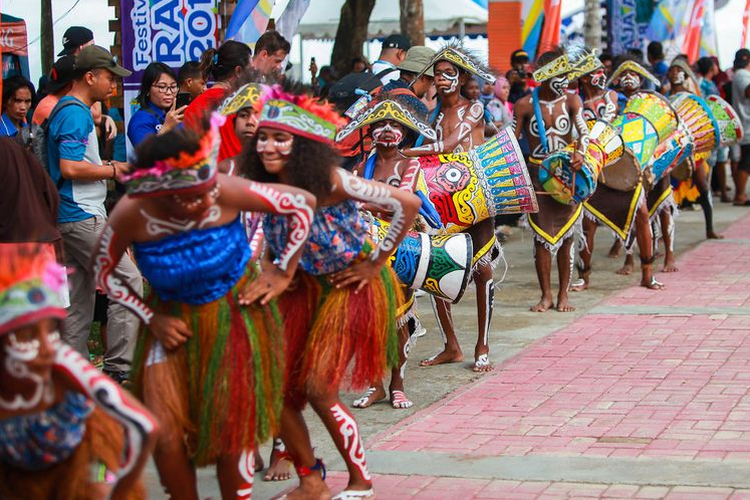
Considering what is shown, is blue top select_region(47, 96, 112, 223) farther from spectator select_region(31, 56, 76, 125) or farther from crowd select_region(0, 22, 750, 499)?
spectator select_region(31, 56, 76, 125)

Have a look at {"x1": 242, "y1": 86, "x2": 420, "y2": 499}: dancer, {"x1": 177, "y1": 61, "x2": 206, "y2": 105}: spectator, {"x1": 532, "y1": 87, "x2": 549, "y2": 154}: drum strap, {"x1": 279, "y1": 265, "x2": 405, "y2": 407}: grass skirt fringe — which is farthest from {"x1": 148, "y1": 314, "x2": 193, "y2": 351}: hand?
{"x1": 532, "y1": 87, "x2": 549, "y2": 154}: drum strap

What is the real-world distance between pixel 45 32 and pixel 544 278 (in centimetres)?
463

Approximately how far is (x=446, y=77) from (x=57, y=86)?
275 centimetres

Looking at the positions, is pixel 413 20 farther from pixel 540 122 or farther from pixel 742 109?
pixel 540 122

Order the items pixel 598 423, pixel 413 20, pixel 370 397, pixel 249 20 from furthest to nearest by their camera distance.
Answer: pixel 413 20
pixel 249 20
pixel 370 397
pixel 598 423

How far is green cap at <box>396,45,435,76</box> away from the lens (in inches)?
415

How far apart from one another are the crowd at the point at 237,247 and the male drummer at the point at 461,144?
0.02 m

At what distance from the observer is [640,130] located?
11.3 m

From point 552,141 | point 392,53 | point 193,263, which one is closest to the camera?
point 193,263

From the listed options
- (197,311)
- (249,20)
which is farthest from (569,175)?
(197,311)

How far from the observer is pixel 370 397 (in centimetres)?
733

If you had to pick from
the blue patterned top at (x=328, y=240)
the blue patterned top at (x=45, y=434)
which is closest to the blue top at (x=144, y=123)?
the blue patterned top at (x=328, y=240)

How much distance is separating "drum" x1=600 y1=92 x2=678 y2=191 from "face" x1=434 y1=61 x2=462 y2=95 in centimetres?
259

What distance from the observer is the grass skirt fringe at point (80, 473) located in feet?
12.4
